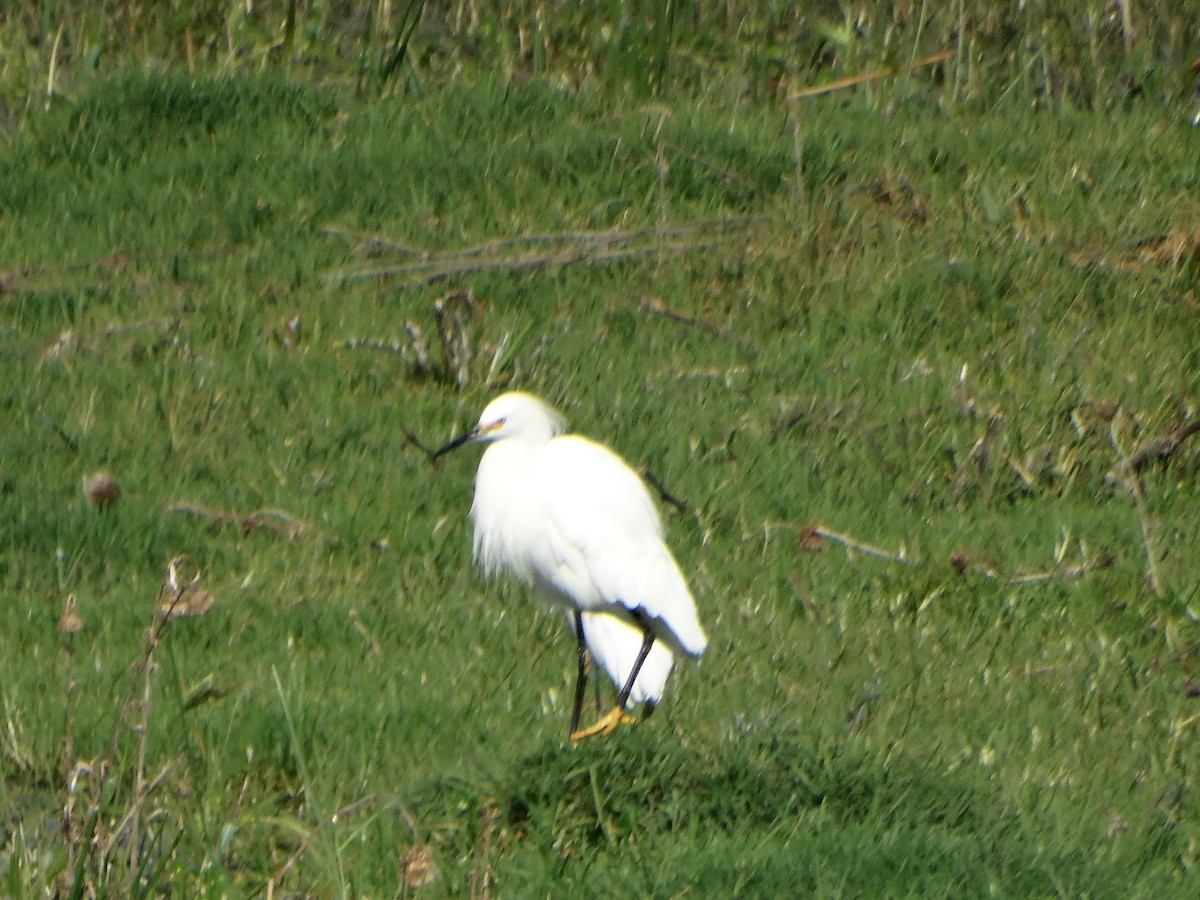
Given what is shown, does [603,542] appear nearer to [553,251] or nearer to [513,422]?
[513,422]

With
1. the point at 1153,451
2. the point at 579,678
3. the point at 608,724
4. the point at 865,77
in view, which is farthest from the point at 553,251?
the point at 608,724

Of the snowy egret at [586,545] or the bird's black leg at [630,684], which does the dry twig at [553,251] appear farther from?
the bird's black leg at [630,684]

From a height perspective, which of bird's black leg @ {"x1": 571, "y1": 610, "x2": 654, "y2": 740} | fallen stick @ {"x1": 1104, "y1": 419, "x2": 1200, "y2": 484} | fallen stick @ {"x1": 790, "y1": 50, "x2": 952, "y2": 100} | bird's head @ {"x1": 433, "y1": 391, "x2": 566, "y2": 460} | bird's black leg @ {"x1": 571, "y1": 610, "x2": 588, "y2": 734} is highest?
fallen stick @ {"x1": 790, "y1": 50, "x2": 952, "y2": 100}

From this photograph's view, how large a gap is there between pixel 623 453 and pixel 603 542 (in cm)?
153

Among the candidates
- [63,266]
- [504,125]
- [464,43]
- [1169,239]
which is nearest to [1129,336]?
[1169,239]

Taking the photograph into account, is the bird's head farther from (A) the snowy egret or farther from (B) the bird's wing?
(B) the bird's wing

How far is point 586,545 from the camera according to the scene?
4.61 meters

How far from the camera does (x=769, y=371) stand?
6.61m

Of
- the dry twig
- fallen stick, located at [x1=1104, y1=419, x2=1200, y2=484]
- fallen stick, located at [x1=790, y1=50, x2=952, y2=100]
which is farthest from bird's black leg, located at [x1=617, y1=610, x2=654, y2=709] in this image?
fallen stick, located at [x1=790, y1=50, x2=952, y2=100]

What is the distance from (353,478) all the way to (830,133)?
2919 mm

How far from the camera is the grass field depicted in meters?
3.75

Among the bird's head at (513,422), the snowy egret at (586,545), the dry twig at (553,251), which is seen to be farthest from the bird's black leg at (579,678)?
the dry twig at (553,251)

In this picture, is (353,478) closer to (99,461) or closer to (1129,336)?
(99,461)

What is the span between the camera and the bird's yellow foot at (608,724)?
4.06m
